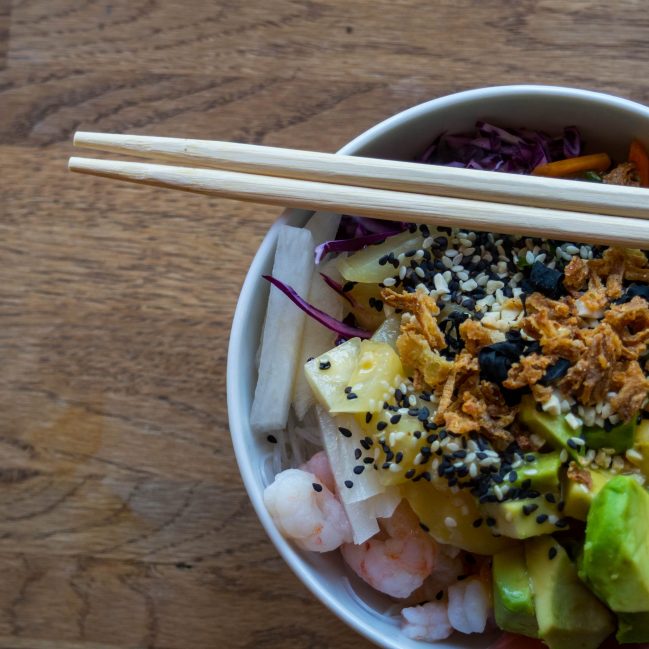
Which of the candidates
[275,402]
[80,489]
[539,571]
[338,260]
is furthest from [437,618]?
[80,489]

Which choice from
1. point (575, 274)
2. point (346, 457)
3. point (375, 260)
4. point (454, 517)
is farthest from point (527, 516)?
point (375, 260)

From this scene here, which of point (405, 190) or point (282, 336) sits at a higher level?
point (405, 190)

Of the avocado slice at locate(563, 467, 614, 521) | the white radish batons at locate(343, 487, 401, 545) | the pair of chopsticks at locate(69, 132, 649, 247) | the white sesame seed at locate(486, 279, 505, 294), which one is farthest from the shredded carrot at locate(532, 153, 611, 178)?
the white radish batons at locate(343, 487, 401, 545)

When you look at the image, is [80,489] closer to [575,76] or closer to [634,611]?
[634,611]

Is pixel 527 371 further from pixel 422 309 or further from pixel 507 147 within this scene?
pixel 507 147

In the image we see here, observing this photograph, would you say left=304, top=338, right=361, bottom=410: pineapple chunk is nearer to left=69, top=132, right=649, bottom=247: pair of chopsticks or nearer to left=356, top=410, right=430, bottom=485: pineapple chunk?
left=356, top=410, right=430, bottom=485: pineapple chunk

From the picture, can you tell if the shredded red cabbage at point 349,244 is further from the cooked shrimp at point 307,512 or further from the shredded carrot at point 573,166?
the cooked shrimp at point 307,512

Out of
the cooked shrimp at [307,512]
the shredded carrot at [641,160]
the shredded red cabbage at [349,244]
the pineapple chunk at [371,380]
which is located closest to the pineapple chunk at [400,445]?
the pineapple chunk at [371,380]
